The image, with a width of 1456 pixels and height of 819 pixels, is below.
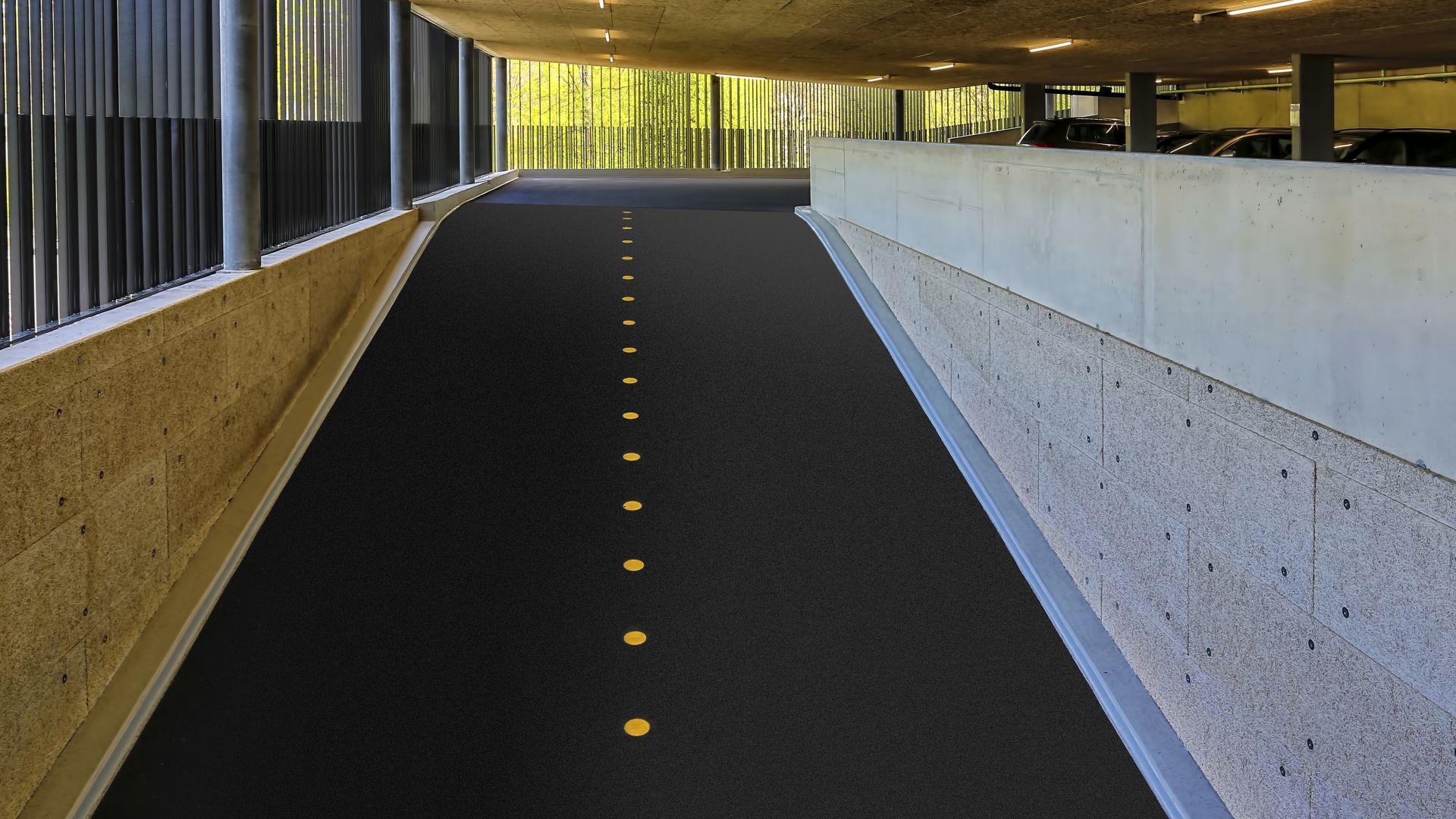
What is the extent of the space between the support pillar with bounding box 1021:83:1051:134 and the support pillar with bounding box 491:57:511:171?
45.7ft

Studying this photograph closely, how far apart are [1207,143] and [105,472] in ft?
53.5

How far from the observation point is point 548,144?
31.2 m

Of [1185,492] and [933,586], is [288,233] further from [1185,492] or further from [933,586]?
[1185,492]

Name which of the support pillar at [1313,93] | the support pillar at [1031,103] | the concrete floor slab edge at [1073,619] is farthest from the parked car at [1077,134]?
the concrete floor slab edge at [1073,619]

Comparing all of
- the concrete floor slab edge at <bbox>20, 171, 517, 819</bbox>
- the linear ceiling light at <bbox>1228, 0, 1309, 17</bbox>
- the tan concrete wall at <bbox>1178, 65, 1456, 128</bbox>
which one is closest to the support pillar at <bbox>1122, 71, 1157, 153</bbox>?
the tan concrete wall at <bbox>1178, 65, 1456, 128</bbox>

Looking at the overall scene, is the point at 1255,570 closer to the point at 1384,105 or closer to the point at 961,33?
the point at 961,33

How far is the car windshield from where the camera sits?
17453 mm

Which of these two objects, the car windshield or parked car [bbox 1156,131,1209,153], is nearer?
the car windshield

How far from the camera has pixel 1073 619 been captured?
19.2ft

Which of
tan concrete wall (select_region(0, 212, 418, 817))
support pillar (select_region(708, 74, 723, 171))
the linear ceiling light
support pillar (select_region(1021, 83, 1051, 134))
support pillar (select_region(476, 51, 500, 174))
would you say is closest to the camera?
tan concrete wall (select_region(0, 212, 418, 817))

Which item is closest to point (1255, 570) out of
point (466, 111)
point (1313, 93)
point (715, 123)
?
point (1313, 93)

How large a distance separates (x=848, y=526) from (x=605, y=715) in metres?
1.99

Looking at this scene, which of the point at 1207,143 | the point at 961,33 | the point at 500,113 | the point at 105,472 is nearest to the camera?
the point at 105,472

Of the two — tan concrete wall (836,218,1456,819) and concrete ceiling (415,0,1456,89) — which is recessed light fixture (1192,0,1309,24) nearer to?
concrete ceiling (415,0,1456,89)
